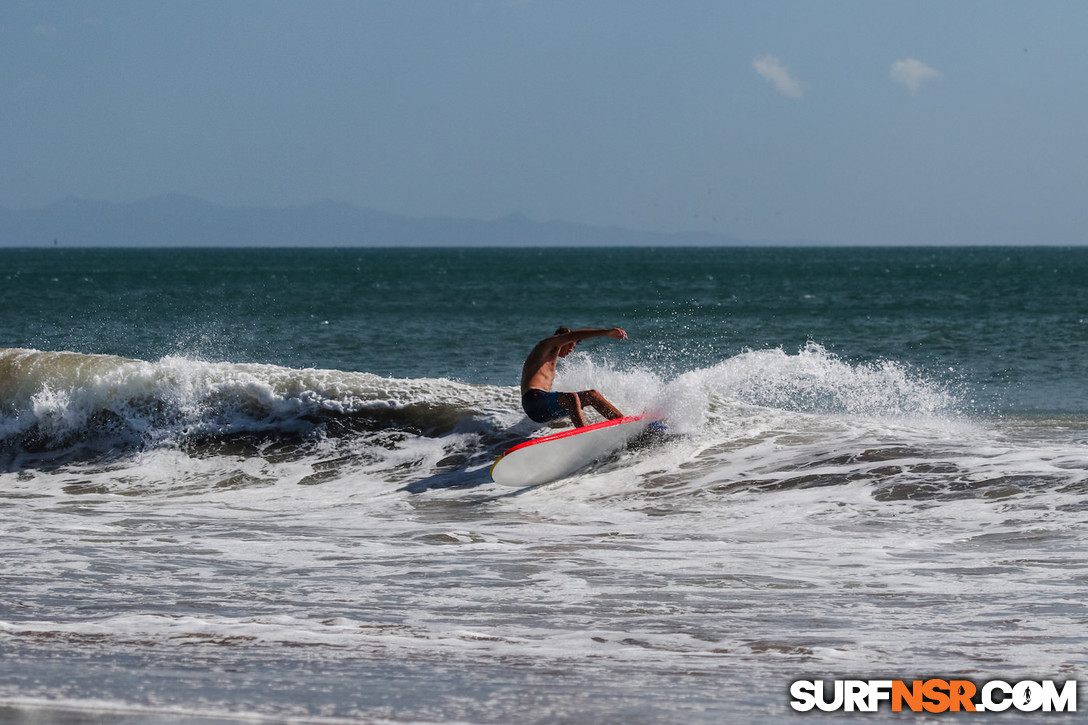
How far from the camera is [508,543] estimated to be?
8.77 metres

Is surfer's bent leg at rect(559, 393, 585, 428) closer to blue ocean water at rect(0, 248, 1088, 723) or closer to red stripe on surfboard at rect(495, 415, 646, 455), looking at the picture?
red stripe on surfboard at rect(495, 415, 646, 455)

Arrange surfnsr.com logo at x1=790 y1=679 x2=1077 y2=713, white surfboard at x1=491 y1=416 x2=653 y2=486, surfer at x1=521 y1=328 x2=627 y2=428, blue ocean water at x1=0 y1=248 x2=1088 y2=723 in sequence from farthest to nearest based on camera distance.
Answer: surfer at x1=521 y1=328 x2=627 y2=428, white surfboard at x1=491 y1=416 x2=653 y2=486, blue ocean water at x1=0 y1=248 x2=1088 y2=723, surfnsr.com logo at x1=790 y1=679 x2=1077 y2=713

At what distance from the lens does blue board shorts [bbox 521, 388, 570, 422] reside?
11.6m

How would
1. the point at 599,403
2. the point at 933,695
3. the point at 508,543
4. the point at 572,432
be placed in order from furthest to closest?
the point at 599,403, the point at 572,432, the point at 508,543, the point at 933,695

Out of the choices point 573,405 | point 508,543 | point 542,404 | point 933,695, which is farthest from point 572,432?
point 933,695

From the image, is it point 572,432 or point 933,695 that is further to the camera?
point 572,432

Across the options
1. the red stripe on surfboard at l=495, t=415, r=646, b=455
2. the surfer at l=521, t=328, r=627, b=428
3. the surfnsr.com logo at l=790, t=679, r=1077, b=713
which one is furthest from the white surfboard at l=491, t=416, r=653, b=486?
the surfnsr.com logo at l=790, t=679, r=1077, b=713

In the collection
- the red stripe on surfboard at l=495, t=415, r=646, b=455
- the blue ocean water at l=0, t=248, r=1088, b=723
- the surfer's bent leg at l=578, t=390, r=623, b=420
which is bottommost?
the blue ocean water at l=0, t=248, r=1088, b=723

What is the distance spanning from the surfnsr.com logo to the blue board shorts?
22.1 feet

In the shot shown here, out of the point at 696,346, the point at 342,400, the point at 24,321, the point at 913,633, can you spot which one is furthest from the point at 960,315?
the point at 913,633

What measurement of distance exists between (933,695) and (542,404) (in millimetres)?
7071

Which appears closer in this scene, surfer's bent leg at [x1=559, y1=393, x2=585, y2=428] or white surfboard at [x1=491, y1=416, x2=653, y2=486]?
white surfboard at [x1=491, y1=416, x2=653, y2=486]

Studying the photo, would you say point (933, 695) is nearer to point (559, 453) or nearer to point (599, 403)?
point (559, 453)

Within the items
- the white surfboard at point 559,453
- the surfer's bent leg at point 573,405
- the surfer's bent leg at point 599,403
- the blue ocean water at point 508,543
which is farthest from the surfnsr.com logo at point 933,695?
the surfer's bent leg at point 599,403
